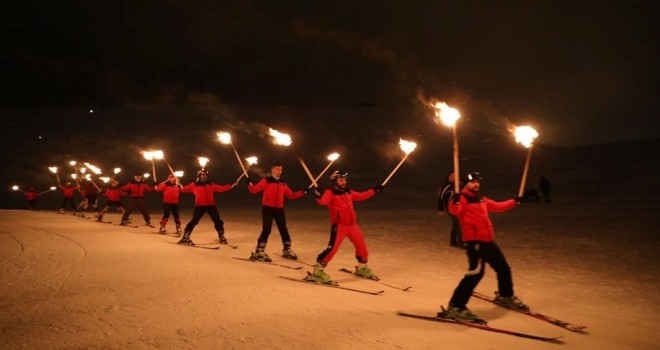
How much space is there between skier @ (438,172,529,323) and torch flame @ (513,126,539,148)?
32.2 inches

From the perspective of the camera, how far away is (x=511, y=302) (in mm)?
6664

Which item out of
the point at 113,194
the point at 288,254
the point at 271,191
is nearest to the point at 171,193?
the point at 113,194

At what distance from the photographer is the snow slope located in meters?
4.70

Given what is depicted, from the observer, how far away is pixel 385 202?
117ft

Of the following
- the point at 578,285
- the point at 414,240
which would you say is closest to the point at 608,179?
the point at 414,240

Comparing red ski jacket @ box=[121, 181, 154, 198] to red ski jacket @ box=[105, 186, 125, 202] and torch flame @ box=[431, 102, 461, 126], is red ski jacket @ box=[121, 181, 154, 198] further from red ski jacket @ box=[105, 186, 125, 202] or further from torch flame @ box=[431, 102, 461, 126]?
torch flame @ box=[431, 102, 461, 126]

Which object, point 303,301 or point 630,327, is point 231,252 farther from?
point 630,327

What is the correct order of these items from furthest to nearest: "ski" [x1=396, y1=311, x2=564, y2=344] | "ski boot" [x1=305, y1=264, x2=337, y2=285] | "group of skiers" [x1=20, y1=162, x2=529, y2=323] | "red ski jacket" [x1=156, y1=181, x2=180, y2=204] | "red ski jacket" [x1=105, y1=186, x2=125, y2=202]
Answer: "red ski jacket" [x1=105, y1=186, x2=125, y2=202] < "red ski jacket" [x1=156, y1=181, x2=180, y2=204] < "ski boot" [x1=305, y1=264, x2=337, y2=285] < "group of skiers" [x1=20, y1=162, x2=529, y2=323] < "ski" [x1=396, y1=311, x2=564, y2=344]

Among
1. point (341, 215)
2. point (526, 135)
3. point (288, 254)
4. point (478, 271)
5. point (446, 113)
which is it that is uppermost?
point (446, 113)

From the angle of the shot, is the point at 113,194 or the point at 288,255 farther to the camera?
the point at 113,194

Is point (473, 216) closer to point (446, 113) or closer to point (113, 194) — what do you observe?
point (446, 113)

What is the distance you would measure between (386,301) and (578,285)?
3.91m

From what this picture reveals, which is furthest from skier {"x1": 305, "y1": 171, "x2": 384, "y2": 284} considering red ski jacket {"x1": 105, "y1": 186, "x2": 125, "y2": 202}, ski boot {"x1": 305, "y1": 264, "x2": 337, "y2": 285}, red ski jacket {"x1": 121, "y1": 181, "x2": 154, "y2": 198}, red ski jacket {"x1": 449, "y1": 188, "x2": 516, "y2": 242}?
red ski jacket {"x1": 105, "y1": 186, "x2": 125, "y2": 202}

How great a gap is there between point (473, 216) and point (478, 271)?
2.35 feet
